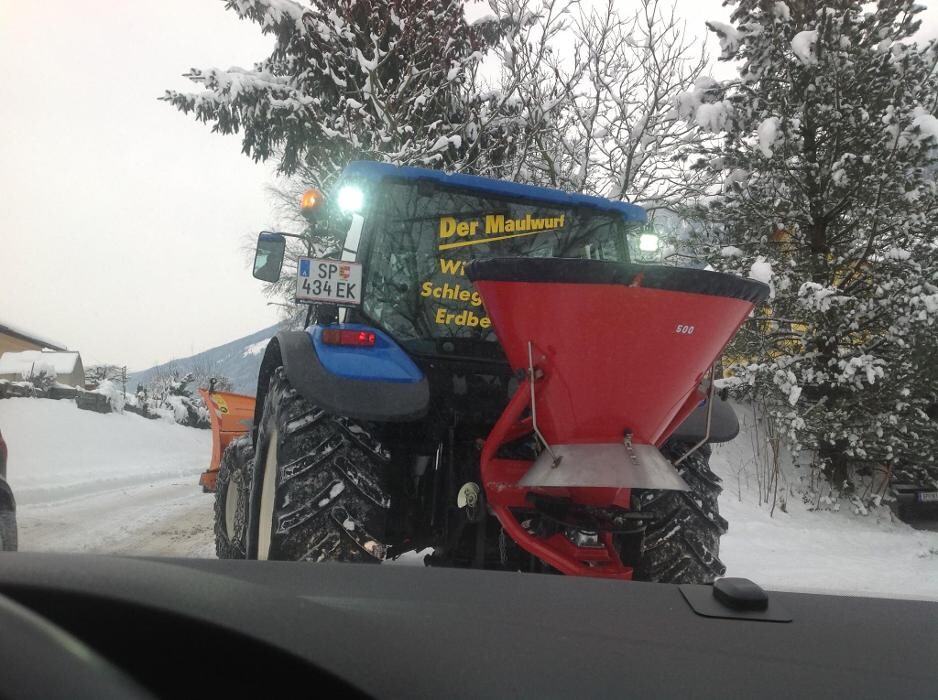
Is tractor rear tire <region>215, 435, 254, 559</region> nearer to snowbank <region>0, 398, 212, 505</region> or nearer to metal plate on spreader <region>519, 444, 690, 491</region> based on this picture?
snowbank <region>0, 398, 212, 505</region>

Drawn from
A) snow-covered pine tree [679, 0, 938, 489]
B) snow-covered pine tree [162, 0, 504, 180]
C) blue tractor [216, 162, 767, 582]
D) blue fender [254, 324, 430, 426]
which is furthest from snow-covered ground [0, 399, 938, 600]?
snow-covered pine tree [162, 0, 504, 180]

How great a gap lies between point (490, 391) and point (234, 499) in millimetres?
2101

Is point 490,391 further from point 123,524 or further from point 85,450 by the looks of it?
point 85,450

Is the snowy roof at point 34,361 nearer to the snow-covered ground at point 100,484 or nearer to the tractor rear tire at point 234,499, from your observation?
the snow-covered ground at point 100,484

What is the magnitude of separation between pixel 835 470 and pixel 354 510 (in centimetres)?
818

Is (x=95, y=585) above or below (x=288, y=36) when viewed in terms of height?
below

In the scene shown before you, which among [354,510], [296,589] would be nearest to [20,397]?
[354,510]

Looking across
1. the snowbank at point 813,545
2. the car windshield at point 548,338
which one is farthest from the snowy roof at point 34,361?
the snowbank at point 813,545

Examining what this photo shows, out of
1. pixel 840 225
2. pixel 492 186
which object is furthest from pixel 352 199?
pixel 840 225

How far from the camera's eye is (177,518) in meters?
6.40

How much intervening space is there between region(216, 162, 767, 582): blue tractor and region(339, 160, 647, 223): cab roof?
0.01 meters

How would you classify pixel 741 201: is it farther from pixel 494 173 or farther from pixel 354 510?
pixel 354 510

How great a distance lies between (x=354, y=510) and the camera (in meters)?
2.54

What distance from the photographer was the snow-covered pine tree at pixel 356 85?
12062 millimetres
